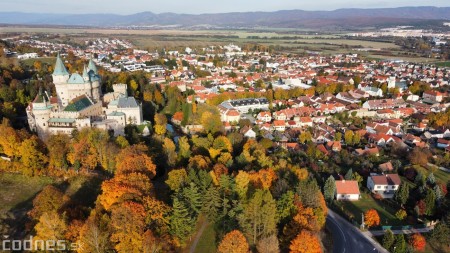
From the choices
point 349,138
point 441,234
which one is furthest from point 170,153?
point 349,138

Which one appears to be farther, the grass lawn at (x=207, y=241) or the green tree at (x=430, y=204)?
the green tree at (x=430, y=204)

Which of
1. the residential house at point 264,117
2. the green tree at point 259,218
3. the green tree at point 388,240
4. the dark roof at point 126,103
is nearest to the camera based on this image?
the green tree at point 259,218

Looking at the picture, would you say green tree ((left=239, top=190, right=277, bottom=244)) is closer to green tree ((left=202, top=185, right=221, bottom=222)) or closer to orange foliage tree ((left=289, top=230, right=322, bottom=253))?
orange foliage tree ((left=289, top=230, right=322, bottom=253))

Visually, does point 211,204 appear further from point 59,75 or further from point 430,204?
point 59,75

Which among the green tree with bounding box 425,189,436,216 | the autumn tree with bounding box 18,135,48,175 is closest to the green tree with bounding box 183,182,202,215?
the autumn tree with bounding box 18,135,48,175

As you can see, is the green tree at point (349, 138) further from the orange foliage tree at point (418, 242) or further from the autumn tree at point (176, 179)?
the autumn tree at point (176, 179)

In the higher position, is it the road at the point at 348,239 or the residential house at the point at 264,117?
the residential house at the point at 264,117

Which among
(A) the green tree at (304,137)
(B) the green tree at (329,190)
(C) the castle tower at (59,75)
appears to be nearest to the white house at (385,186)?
(B) the green tree at (329,190)
